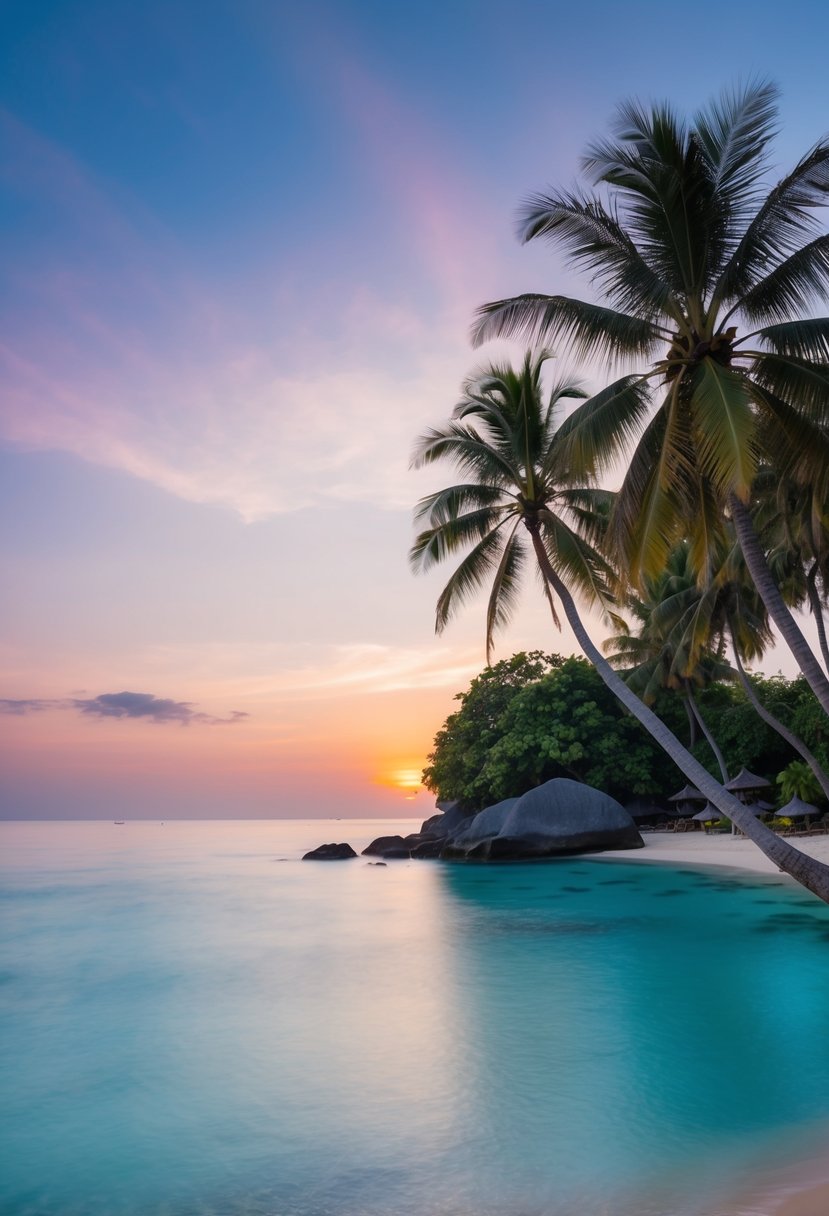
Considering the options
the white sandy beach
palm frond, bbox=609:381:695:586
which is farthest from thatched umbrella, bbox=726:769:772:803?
palm frond, bbox=609:381:695:586

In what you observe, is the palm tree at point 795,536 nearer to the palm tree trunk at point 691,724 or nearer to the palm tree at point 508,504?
the palm tree at point 508,504

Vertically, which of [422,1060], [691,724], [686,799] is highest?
[691,724]

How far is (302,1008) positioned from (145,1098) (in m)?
3.56

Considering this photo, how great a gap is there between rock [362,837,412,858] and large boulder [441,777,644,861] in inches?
371

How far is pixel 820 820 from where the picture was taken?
92.1 feet

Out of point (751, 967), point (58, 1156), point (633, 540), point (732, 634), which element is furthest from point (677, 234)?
point (732, 634)

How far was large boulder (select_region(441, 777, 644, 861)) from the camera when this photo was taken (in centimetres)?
2908

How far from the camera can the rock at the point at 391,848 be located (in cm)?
3891

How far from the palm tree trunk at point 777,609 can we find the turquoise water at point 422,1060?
3.65 meters

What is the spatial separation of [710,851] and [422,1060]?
20181 mm

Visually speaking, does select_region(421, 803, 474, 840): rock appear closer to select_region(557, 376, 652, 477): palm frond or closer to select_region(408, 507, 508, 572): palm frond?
select_region(408, 507, 508, 572): palm frond

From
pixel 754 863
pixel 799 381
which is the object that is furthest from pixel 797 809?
pixel 799 381

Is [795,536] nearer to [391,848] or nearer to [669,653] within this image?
[669,653]

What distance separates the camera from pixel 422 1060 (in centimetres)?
898
